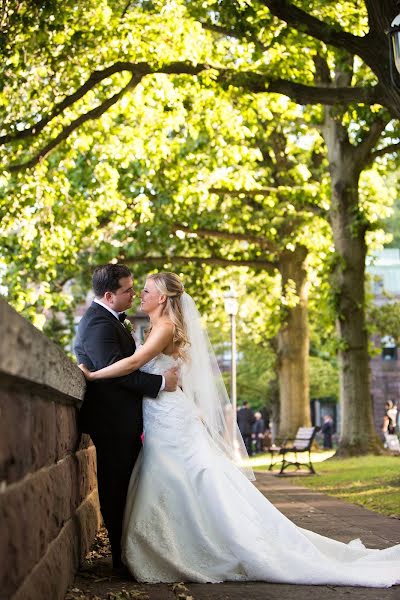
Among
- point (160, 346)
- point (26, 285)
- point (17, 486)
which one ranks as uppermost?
point (26, 285)

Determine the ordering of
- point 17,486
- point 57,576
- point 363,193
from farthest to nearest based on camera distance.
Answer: point 363,193 < point 57,576 < point 17,486

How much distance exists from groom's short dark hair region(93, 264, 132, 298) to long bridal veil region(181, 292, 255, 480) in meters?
0.58

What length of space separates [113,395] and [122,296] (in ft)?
2.26

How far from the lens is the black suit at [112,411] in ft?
24.9

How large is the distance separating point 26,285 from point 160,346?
66.5ft

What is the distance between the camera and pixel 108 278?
7871mm

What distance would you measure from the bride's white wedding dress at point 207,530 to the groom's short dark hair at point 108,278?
90 cm

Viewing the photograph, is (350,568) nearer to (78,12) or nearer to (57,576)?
(57,576)

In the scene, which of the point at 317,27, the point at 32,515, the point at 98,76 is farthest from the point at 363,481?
the point at 32,515

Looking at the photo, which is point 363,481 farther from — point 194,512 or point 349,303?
point 194,512

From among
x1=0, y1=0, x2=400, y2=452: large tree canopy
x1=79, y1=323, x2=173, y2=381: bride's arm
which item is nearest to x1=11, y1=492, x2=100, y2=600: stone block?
x1=79, y1=323, x2=173, y2=381: bride's arm

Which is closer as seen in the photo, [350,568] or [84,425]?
[350,568]

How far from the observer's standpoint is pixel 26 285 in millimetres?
27750

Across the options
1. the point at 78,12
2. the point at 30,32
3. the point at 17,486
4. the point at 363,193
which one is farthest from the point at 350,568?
the point at 363,193
